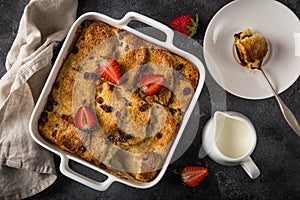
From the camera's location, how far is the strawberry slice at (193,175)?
2.72m

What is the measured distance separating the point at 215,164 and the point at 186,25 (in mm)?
787

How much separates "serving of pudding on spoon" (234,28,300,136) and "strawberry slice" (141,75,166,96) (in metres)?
0.48

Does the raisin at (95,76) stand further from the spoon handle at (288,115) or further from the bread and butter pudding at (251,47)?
the spoon handle at (288,115)

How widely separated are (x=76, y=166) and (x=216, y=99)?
867mm

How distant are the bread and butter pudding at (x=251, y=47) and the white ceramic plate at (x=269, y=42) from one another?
68 millimetres

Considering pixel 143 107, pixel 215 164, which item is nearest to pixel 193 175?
pixel 215 164

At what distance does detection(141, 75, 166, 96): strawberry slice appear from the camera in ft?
7.93

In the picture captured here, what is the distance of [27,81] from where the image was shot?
8.38 feet

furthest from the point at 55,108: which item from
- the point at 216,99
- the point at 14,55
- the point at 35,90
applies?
the point at 216,99

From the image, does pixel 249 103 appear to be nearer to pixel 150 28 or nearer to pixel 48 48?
pixel 150 28

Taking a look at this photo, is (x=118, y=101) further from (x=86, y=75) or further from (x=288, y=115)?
(x=288, y=115)

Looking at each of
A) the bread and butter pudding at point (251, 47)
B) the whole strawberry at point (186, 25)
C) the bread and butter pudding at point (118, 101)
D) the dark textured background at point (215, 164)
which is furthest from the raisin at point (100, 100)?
the bread and butter pudding at point (251, 47)

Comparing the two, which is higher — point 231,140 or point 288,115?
point 288,115

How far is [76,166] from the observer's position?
9.08 ft
